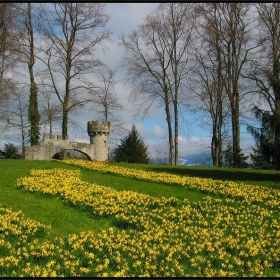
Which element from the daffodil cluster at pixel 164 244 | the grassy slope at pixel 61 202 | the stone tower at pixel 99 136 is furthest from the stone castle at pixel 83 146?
the daffodil cluster at pixel 164 244

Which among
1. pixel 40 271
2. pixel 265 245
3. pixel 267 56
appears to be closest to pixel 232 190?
pixel 265 245

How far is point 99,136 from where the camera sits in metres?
33.3

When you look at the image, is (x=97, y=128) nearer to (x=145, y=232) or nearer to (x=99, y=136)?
(x=99, y=136)

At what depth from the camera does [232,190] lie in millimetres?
12664

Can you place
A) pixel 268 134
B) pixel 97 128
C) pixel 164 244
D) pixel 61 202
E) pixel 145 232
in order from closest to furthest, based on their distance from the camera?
pixel 164 244, pixel 145 232, pixel 61 202, pixel 268 134, pixel 97 128

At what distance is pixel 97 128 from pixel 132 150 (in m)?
6.66

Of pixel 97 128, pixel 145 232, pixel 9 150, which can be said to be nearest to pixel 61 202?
pixel 145 232

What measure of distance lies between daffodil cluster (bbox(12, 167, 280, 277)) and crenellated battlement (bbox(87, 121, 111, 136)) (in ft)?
74.2

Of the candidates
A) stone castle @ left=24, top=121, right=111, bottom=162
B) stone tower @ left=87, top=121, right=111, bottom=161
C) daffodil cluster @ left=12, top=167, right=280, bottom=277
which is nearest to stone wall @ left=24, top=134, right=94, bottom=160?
stone castle @ left=24, top=121, right=111, bottom=162

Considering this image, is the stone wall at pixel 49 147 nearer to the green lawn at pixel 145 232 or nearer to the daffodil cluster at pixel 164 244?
the green lawn at pixel 145 232

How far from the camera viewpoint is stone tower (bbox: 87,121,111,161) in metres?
33.0

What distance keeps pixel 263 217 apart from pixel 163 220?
273 cm

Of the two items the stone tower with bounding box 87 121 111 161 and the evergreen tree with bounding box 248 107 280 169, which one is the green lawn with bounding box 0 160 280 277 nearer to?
the evergreen tree with bounding box 248 107 280 169

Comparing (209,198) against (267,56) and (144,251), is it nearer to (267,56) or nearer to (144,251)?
(144,251)
